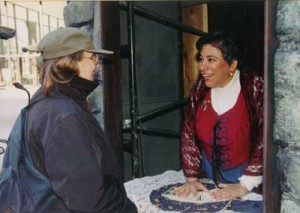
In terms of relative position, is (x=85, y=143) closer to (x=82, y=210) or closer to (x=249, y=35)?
(x=82, y=210)

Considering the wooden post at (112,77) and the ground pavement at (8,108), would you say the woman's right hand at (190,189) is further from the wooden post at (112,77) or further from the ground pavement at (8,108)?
the ground pavement at (8,108)

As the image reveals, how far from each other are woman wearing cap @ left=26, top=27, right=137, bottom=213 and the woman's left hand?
615 mm

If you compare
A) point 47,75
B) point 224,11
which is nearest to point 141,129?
point 47,75

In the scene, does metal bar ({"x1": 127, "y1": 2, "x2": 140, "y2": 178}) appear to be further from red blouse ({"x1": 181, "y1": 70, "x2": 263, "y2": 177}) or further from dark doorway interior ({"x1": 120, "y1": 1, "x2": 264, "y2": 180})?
red blouse ({"x1": 181, "y1": 70, "x2": 263, "y2": 177})

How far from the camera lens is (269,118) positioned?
188 centimetres

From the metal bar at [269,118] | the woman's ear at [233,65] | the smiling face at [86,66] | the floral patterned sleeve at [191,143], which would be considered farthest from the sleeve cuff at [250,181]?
Answer: the smiling face at [86,66]

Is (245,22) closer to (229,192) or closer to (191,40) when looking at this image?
(191,40)

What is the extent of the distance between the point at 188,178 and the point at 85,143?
1156mm

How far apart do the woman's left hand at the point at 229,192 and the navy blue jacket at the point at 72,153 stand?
71 centimetres

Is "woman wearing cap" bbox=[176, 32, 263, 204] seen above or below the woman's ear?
below

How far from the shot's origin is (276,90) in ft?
6.13

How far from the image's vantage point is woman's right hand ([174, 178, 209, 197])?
2504 millimetres

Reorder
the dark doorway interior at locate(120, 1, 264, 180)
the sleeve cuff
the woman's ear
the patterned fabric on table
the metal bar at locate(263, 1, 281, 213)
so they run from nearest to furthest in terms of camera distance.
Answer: the metal bar at locate(263, 1, 281, 213)
the patterned fabric on table
the sleeve cuff
the woman's ear
the dark doorway interior at locate(120, 1, 264, 180)

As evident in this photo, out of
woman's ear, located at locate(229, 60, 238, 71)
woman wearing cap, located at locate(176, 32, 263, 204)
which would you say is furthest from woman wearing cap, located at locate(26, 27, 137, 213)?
woman's ear, located at locate(229, 60, 238, 71)
